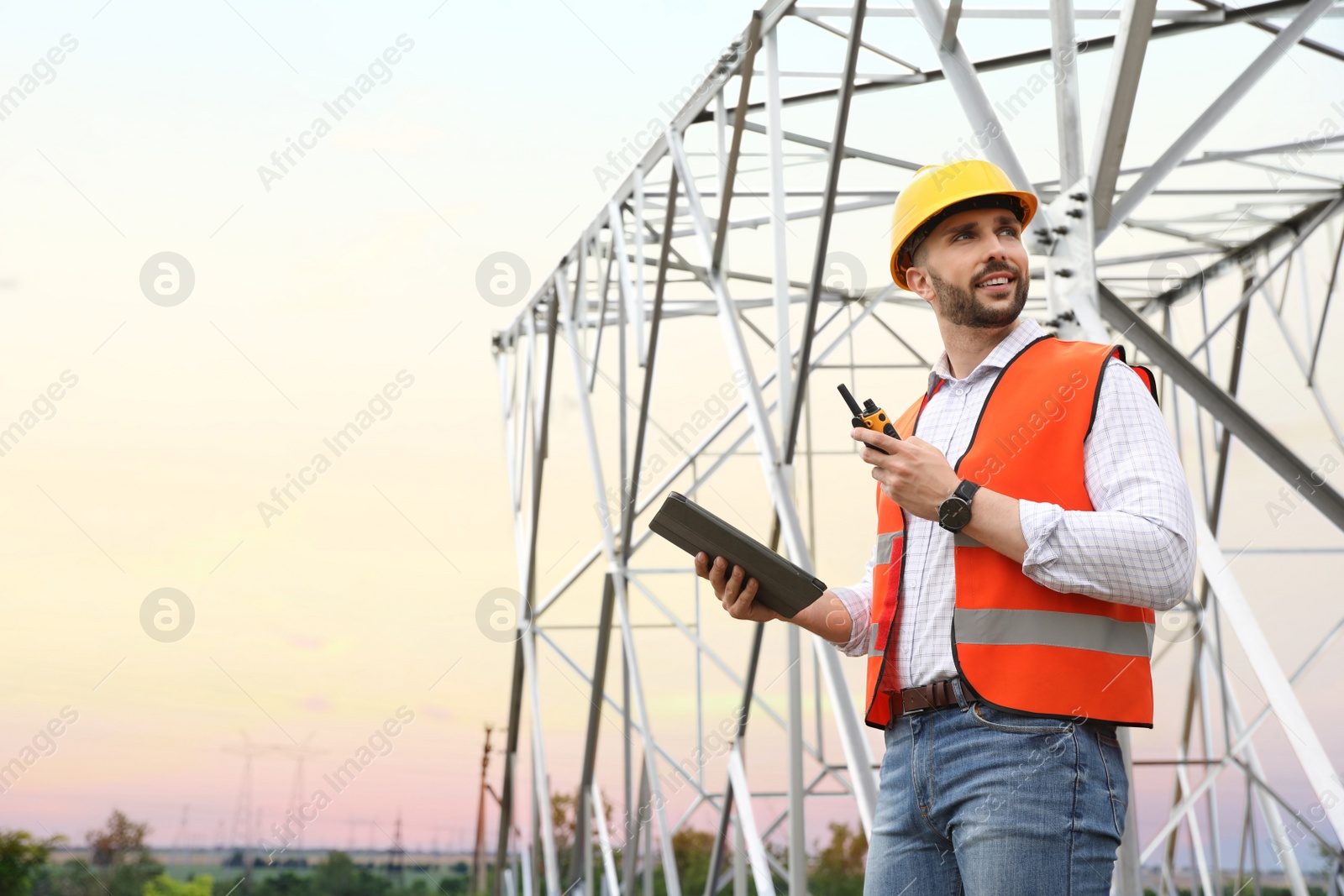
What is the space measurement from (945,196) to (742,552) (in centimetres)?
113

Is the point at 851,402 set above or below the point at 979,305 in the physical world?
below

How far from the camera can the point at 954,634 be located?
279 centimetres

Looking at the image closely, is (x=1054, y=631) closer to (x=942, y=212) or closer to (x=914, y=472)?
(x=914, y=472)

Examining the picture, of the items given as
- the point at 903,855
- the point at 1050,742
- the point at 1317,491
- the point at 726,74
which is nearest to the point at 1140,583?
the point at 1050,742

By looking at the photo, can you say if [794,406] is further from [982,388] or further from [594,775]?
[594,775]

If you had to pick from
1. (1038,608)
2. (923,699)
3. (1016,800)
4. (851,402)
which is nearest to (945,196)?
(851,402)

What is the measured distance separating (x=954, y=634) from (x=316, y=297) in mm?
14855

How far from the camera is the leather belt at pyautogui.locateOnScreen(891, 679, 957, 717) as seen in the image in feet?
9.15

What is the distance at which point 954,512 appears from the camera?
106 inches

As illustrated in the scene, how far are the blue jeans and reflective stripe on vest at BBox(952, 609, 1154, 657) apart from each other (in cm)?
16

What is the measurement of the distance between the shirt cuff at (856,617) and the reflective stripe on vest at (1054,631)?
660 mm

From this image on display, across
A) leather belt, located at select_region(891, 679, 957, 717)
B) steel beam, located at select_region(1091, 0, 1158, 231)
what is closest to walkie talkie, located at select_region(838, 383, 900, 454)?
leather belt, located at select_region(891, 679, 957, 717)

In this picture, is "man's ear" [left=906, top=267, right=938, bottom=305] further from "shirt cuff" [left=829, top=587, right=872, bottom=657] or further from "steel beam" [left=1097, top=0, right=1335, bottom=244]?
"steel beam" [left=1097, top=0, right=1335, bottom=244]

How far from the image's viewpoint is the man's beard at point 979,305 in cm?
308
